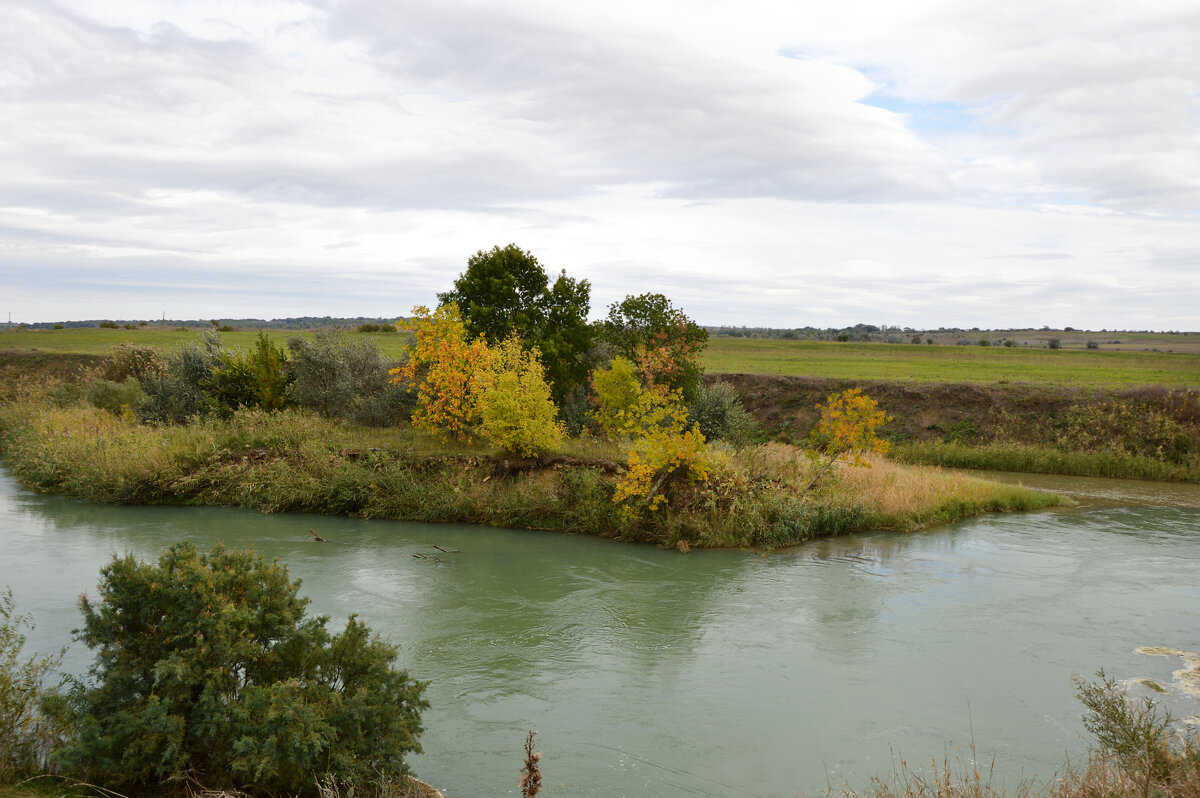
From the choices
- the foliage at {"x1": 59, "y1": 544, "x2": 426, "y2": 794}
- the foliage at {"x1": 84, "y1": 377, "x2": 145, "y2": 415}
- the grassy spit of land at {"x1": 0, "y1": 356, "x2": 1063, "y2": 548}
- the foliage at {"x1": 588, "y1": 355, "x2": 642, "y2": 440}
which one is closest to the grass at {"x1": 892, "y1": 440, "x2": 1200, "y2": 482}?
the grassy spit of land at {"x1": 0, "y1": 356, "x2": 1063, "y2": 548}

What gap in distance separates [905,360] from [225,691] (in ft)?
166

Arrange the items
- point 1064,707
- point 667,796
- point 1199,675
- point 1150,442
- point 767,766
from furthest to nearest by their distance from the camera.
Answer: point 1150,442 < point 1199,675 < point 1064,707 < point 767,766 < point 667,796

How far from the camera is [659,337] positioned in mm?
24688

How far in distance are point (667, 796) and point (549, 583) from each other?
25.6 feet

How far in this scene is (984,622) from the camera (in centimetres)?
1323

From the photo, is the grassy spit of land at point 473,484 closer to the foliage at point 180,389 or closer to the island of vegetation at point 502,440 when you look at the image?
the island of vegetation at point 502,440

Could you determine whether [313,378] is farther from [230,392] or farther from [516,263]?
[516,263]

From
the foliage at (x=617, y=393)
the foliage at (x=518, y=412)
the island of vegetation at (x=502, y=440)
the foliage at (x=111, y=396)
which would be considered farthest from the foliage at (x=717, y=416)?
the foliage at (x=111, y=396)

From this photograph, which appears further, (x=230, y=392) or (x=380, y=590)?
(x=230, y=392)

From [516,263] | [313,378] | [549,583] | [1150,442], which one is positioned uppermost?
[516,263]

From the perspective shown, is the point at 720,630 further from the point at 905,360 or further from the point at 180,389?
the point at 905,360

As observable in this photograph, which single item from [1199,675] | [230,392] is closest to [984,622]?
[1199,675]

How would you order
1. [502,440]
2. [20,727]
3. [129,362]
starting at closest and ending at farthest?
[20,727] < [502,440] < [129,362]

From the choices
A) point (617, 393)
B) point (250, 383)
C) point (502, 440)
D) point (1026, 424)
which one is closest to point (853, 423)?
point (617, 393)
